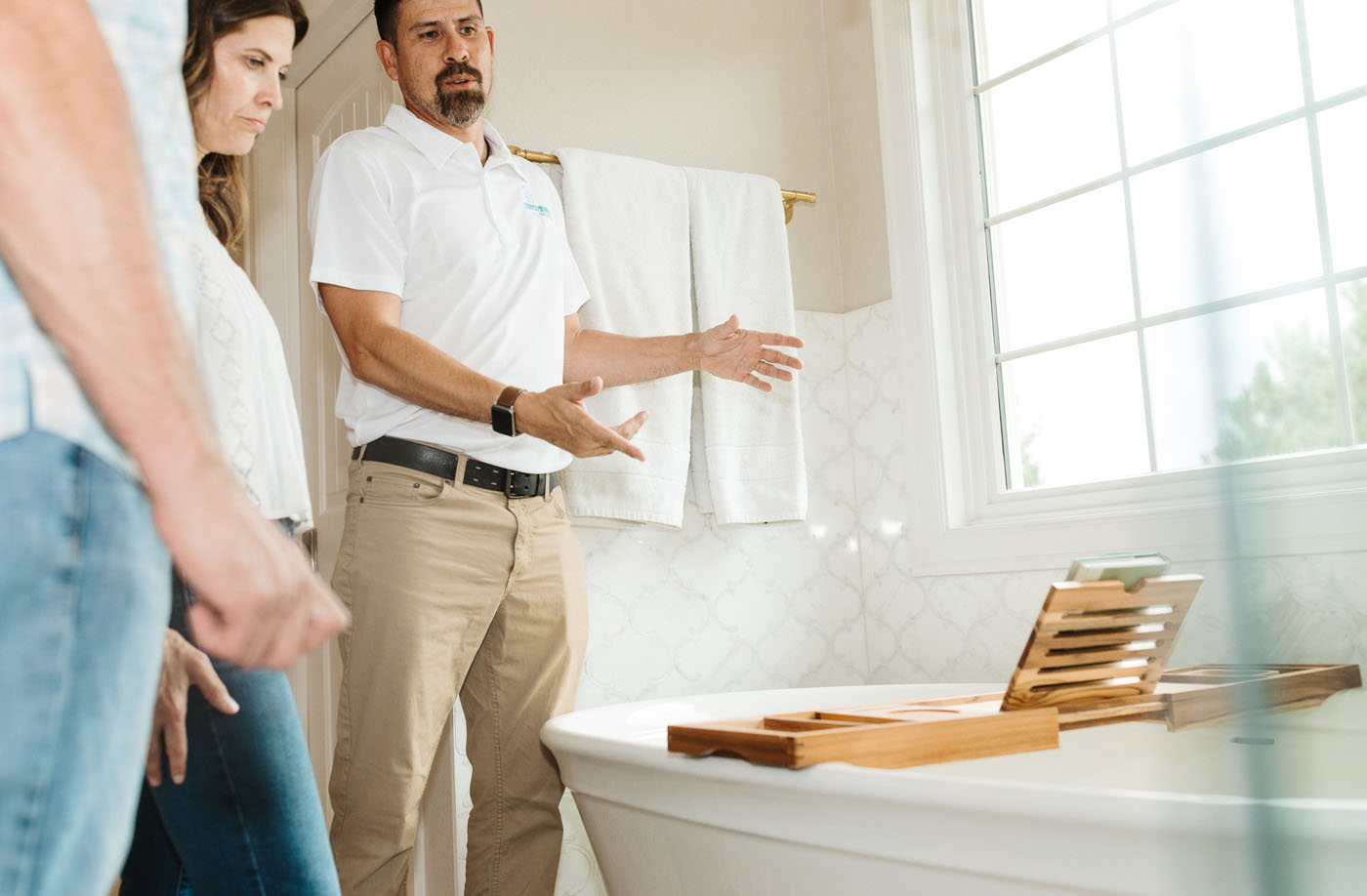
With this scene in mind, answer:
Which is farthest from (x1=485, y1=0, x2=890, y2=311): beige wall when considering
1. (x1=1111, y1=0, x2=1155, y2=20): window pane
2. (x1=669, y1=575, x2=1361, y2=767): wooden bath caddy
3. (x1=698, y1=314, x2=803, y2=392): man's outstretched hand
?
(x1=1111, y1=0, x2=1155, y2=20): window pane

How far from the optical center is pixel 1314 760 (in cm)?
27

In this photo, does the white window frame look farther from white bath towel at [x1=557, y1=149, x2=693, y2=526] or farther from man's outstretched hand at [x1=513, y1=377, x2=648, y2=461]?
man's outstretched hand at [x1=513, y1=377, x2=648, y2=461]

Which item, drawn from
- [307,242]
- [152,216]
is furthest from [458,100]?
[152,216]

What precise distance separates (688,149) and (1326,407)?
6.17 feet

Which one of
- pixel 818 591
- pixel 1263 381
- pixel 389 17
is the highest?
pixel 389 17

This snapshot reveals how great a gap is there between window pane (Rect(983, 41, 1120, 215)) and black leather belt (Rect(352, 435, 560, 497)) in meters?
1.07

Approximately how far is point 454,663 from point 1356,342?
124 centimetres

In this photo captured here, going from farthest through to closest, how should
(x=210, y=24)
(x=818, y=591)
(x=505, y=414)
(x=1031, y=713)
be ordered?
(x=818, y=591) → (x=505, y=414) → (x=1031, y=713) → (x=210, y=24)

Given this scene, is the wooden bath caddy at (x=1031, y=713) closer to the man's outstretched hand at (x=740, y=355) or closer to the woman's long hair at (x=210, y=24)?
the man's outstretched hand at (x=740, y=355)

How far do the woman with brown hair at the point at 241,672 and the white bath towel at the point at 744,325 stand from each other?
1184 millimetres

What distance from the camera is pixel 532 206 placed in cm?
160

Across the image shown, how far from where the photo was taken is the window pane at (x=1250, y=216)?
0.28 meters

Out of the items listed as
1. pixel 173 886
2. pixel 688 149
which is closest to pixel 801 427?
pixel 688 149

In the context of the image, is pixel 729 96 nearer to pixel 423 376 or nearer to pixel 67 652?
pixel 423 376
